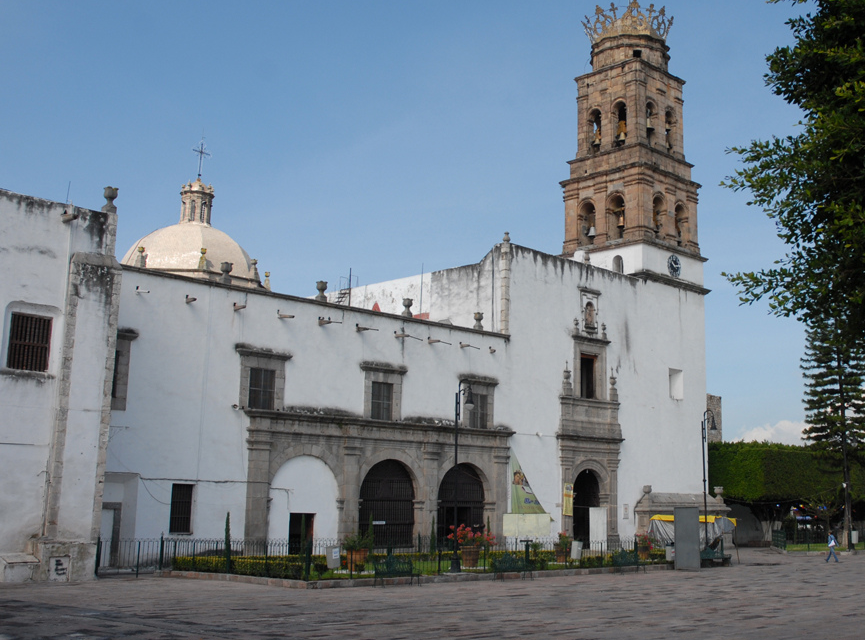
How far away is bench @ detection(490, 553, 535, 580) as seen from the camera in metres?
22.0

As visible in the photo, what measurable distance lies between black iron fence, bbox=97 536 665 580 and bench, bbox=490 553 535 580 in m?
0.16

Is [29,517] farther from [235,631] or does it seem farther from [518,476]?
[518,476]

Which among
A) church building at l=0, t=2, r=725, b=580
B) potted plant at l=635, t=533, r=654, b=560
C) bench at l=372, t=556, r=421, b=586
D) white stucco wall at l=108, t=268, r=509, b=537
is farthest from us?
potted plant at l=635, t=533, r=654, b=560

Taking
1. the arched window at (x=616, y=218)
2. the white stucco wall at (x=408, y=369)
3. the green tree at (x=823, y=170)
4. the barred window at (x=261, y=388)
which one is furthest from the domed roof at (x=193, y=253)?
the green tree at (x=823, y=170)

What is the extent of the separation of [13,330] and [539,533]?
46.8ft

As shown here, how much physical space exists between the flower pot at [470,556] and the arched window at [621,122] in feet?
68.3

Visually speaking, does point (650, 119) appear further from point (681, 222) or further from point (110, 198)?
point (110, 198)

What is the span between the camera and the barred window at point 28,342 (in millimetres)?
19078

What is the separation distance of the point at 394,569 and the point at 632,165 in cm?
2222

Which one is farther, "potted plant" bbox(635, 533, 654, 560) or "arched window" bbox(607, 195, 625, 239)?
"arched window" bbox(607, 195, 625, 239)

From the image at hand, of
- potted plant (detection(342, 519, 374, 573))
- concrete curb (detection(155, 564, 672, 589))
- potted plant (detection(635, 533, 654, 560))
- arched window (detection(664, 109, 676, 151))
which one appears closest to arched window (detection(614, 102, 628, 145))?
Result: arched window (detection(664, 109, 676, 151))

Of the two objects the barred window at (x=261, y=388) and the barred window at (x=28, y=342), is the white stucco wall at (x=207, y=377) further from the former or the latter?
the barred window at (x=28, y=342)

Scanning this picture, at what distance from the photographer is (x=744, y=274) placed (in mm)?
10875

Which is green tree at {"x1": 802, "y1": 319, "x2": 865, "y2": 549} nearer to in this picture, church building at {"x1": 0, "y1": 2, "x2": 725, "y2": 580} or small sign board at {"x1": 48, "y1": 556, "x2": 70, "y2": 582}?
church building at {"x1": 0, "y1": 2, "x2": 725, "y2": 580}
